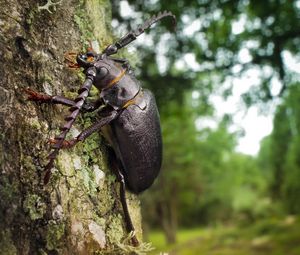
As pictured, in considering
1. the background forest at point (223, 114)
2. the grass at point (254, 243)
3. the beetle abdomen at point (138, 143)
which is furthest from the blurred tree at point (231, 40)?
the grass at point (254, 243)

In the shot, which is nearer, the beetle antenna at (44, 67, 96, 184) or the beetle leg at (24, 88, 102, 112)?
the beetle antenna at (44, 67, 96, 184)

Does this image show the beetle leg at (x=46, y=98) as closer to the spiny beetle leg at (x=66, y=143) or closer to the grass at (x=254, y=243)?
the spiny beetle leg at (x=66, y=143)

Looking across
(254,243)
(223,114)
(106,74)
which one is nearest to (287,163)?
(254,243)

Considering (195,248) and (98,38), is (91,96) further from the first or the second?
(195,248)

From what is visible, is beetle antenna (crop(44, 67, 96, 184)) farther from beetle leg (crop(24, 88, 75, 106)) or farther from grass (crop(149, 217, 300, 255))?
grass (crop(149, 217, 300, 255))

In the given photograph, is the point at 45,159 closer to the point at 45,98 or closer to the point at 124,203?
the point at 45,98

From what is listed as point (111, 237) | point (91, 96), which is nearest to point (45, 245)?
point (111, 237)

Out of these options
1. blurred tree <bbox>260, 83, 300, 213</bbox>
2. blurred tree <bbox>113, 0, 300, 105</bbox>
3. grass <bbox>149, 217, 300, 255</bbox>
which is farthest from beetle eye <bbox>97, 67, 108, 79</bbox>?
blurred tree <bbox>260, 83, 300, 213</bbox>
